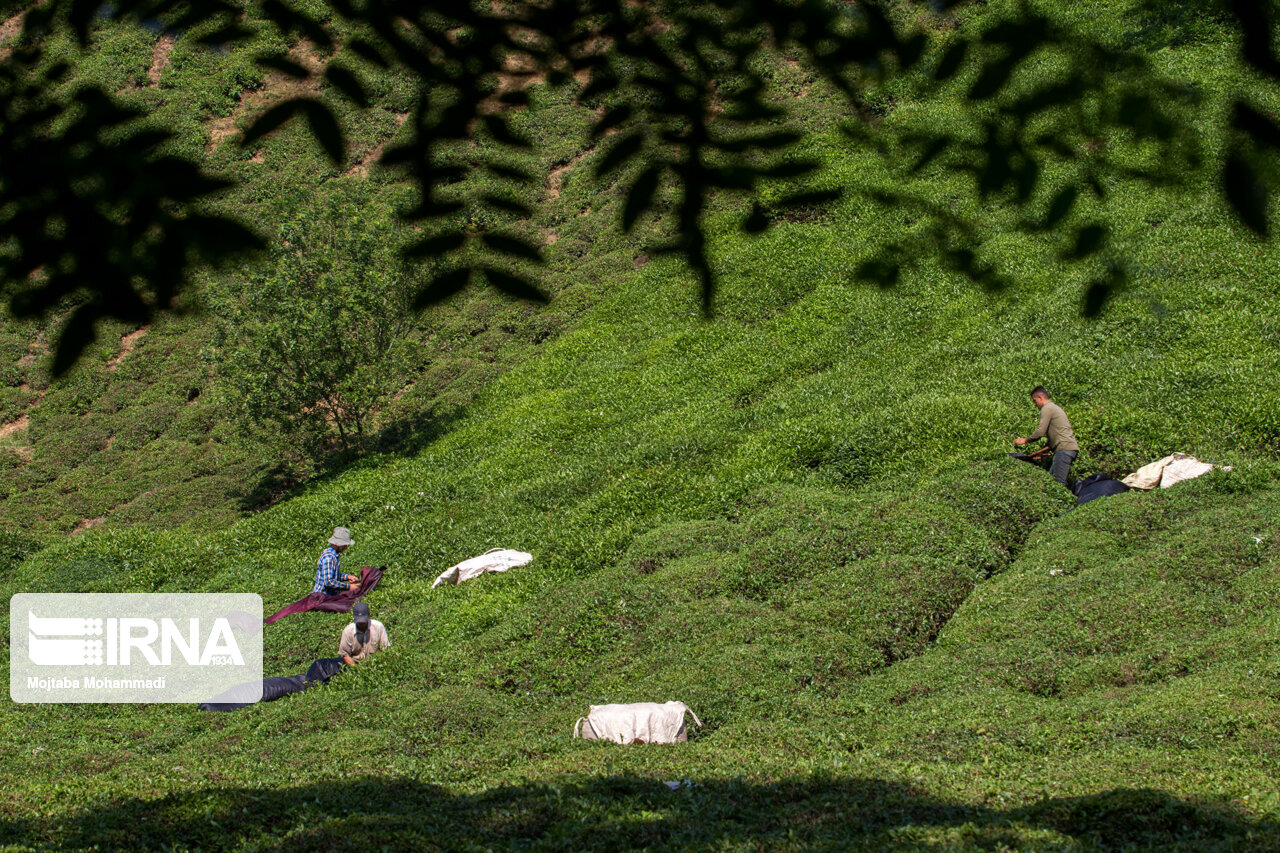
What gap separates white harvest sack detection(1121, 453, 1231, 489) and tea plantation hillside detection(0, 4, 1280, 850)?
0.38m

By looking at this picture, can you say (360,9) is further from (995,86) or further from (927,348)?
(927,348)

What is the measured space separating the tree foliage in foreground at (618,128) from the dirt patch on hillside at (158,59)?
122ft

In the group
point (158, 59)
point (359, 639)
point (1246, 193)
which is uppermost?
point (1246, 193)

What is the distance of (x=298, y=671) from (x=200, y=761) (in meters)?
3.39

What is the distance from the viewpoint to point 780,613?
35.4 feet

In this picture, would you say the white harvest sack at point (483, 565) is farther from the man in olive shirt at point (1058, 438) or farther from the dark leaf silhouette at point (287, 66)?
the dark leaf silhouette at point (287, 66)

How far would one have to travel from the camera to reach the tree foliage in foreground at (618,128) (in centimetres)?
369

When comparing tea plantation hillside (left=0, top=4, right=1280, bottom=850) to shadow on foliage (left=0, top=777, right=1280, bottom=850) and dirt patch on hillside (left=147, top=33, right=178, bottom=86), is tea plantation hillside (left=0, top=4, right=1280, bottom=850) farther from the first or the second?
dirt patch on hillside (left=147, top=33, right=178, bottom=86)

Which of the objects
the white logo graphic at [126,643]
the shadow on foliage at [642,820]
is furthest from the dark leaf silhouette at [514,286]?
the white logo graphic at [126,643]

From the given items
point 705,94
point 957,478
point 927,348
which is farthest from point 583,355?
point 705,94

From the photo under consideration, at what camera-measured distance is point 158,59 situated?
3794 centimetres

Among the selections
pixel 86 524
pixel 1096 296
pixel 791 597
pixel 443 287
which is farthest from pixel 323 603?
pixel 86 524

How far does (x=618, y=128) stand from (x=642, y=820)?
13.1 ft

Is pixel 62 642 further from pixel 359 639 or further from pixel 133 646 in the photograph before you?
pixel 359 639
